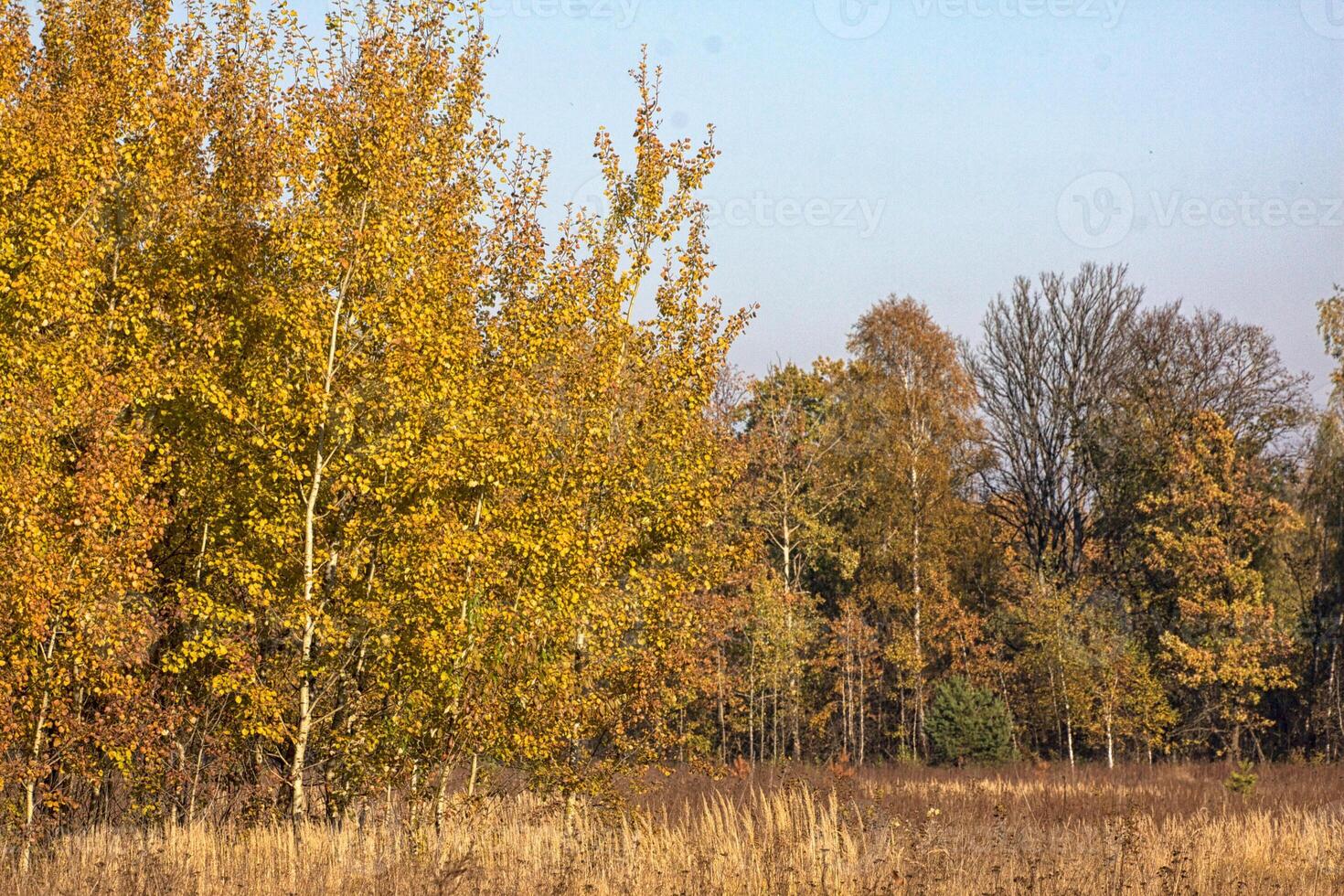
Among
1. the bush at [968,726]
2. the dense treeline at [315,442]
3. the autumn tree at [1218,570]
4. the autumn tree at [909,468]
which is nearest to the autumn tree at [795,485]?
the autumn tree at [909,468]

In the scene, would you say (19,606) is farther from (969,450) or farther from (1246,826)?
(969,450)

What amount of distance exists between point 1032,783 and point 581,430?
13.9 meters

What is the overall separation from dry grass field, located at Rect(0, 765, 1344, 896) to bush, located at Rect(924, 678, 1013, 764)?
50.2ft

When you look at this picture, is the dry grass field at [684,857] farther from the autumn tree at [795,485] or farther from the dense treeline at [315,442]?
the autumn tree at [795,485]

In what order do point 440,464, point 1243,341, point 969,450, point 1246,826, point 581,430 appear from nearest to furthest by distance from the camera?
1. point 440,464
2. point 581,430
3. point 1246,826
4. point 1243,341
5. point 969,450

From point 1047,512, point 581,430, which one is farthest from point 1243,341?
point 581,430

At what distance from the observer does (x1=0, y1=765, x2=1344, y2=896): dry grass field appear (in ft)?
30.7

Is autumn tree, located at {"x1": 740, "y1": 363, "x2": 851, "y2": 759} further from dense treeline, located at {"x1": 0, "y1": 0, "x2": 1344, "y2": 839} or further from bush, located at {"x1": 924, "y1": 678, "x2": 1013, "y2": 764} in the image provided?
dense treeline, located at {"x1": 0, "y1": 0, "x2": 1344, "y2": 839}

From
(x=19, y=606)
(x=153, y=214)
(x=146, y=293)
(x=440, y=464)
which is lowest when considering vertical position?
(x=19, y=606)

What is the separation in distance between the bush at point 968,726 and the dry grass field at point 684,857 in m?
15.3

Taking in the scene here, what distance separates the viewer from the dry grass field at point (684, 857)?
9344 millimetres

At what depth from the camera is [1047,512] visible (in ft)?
126

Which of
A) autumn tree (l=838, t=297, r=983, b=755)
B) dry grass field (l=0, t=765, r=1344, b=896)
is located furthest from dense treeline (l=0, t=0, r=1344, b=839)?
autumn tree (l=838, t=297, r=983, b=755)

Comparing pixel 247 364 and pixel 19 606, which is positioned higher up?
pixel 247 364
